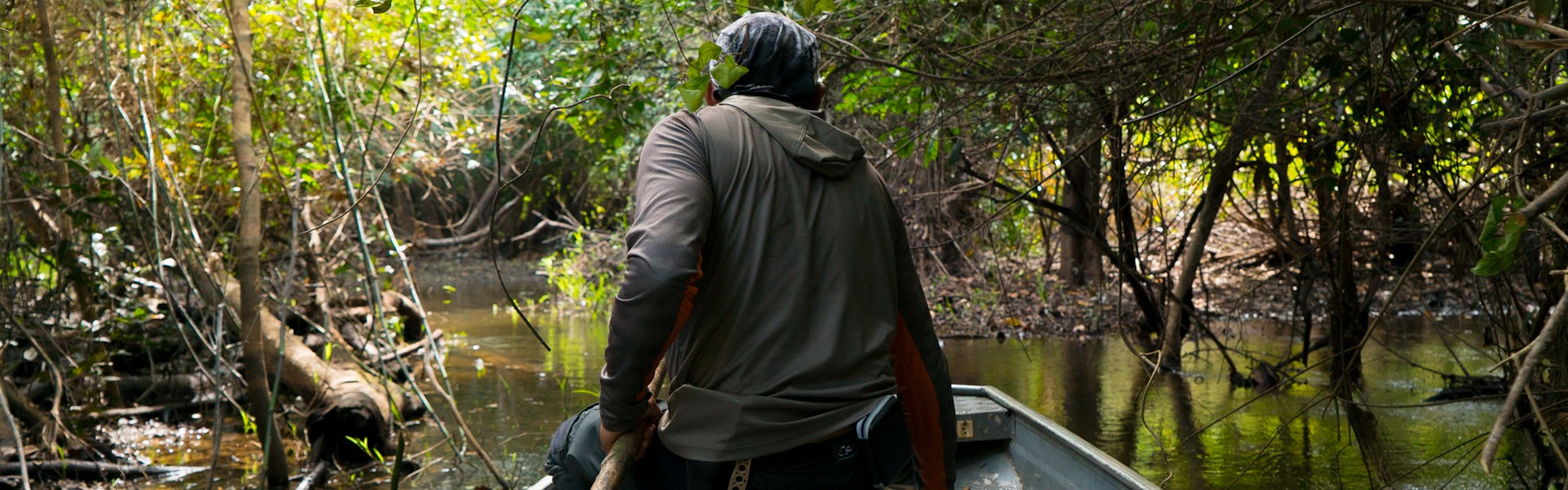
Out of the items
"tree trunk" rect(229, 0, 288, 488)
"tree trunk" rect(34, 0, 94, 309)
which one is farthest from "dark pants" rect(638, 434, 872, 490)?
"tree trunk" rect(34, 0, 94, 309)

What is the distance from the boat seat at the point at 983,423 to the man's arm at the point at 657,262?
2409 mm

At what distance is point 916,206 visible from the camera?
453 inches

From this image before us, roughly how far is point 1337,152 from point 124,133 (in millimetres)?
5535

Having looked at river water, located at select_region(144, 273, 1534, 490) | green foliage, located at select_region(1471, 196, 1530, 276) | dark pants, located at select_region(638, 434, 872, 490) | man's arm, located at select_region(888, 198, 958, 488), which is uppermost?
green foliage, located at select_region(1471, 196, 1530, 276)

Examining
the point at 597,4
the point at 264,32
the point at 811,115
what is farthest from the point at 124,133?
the point at 811,115

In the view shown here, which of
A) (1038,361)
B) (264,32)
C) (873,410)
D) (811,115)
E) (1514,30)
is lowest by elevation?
(1038,361)

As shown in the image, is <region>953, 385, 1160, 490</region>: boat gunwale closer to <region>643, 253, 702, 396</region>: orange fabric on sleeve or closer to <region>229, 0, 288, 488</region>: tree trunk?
<region>643, 253, 702, 396</region>: orange fabric on sleeve

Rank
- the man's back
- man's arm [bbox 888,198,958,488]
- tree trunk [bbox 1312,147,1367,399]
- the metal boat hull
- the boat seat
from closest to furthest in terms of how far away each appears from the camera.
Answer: the man's back < man's arm [bbox 888,198,958,488] < the metal boat hull < the boat seat < tree trunk [bbox 1312,147,1367,399]

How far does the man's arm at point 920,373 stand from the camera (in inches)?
90.7

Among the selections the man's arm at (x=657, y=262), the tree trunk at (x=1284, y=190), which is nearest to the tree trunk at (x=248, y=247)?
the man's arm at (x=657, y=262)

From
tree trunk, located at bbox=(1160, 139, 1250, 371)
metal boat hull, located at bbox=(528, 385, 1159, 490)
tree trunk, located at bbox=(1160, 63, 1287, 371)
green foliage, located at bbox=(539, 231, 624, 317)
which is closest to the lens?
metal boat hull, located at bbox=(528, 385, 1159, 490)

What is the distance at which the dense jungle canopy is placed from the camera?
390cm

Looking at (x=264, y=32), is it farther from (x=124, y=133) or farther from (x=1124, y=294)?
(x=1124, y=294)

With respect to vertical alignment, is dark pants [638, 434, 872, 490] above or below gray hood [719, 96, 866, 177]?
A: below
